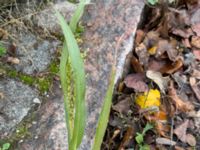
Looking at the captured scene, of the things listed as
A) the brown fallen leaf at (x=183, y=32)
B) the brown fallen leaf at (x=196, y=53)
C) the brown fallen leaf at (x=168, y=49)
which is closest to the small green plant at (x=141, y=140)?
the brown fallen leaf at (x=168, y=49)

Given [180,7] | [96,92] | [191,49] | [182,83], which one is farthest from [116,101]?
[180,7]

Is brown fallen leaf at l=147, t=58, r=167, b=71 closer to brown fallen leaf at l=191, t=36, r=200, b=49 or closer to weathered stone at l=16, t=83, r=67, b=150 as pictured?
brown fallen leaf at l=191, t=36, r=200, b=49

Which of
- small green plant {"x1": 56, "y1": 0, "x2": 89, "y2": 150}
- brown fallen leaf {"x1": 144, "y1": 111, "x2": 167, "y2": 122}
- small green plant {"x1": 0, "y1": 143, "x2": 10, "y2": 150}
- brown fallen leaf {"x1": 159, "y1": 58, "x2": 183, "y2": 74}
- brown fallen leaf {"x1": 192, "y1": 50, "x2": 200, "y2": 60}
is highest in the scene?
small green plant {"x1": 56, "y1": 0, "x2": 89, "y2": 150}

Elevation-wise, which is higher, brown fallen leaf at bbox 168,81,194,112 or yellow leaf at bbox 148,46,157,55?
yellow leaf at bbox 148,46,157,55

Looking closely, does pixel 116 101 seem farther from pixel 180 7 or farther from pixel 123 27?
pixel 180 7

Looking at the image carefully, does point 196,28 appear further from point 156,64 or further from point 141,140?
point 141,140

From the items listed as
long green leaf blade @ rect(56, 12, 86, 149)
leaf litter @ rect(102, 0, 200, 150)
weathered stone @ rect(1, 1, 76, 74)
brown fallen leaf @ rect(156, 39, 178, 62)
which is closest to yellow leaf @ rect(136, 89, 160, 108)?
leaf litter @ rect(102, 0, 200, 150)

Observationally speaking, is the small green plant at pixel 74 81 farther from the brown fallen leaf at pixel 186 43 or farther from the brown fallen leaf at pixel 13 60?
the brown fallen leaf at pixel 186 43
